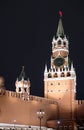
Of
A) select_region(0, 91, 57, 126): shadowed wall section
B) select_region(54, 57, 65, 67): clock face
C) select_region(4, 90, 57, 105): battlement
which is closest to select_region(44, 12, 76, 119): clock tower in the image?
select_region(54, 57, 65, 67): clock face

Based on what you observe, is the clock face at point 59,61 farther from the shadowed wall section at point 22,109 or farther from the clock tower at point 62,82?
the shadowed wall section at point 22,109

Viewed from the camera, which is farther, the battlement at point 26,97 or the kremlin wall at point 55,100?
the kremlin wall at point 55,100

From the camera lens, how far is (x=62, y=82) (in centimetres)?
6444

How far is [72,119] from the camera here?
59469 millimetres

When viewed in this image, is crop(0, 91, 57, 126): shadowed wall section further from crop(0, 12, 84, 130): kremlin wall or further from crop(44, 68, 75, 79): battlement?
crop(44, 68, 75, 79): battlement

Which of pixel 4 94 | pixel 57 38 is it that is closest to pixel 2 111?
pixel 4 94

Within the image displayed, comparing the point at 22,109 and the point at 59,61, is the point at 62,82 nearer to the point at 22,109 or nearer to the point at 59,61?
the point at 59,61

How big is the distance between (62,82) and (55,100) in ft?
12.6

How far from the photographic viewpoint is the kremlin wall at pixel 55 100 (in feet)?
174

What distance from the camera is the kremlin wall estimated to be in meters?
53.0

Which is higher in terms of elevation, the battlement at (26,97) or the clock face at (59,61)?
the clock face at (59,61)

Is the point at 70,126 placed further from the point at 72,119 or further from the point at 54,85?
the point at 54,85

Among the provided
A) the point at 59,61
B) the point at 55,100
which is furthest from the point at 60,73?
the point at 55,100

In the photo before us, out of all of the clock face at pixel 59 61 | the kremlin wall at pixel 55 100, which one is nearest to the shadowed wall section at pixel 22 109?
the kremlin wall at pixel 55 100
